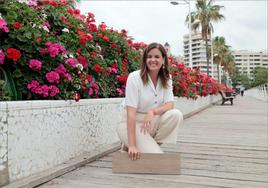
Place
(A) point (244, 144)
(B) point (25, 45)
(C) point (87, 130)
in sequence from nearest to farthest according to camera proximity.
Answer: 1. (B) point (25, 45)
2. (C) point (87, 130)
3. (A) point (244, 144)

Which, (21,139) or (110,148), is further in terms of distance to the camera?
(110,148)

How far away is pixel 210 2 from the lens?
119ft

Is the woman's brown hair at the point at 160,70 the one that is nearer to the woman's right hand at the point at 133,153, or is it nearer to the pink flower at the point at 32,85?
the woman's right hand at the point at 133,153

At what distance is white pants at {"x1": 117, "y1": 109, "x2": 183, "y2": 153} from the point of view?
126 inches

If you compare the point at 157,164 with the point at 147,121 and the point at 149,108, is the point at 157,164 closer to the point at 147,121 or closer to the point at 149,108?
the point at 147,121

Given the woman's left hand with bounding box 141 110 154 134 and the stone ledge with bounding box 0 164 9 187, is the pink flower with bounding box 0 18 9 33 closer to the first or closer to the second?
the stone ledge with bounding box 0 164 9 187

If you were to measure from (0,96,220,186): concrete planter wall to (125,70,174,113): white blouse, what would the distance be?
669mm

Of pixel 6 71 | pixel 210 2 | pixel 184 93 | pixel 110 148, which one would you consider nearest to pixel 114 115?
pixel 110 148

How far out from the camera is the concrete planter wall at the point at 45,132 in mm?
2507

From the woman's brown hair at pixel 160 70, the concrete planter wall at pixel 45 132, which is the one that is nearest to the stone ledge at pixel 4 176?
the concrete planter wall at pixel 45 132

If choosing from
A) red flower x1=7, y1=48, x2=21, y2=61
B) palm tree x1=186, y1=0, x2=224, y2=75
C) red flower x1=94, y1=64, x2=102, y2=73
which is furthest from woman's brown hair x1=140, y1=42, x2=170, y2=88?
palm tree x1=186, y1=0, x2=224, y2=75

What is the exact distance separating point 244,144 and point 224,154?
2.91 ft

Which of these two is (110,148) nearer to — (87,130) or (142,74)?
(87,130)

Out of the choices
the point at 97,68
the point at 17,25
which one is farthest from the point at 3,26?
the point at 97,68
